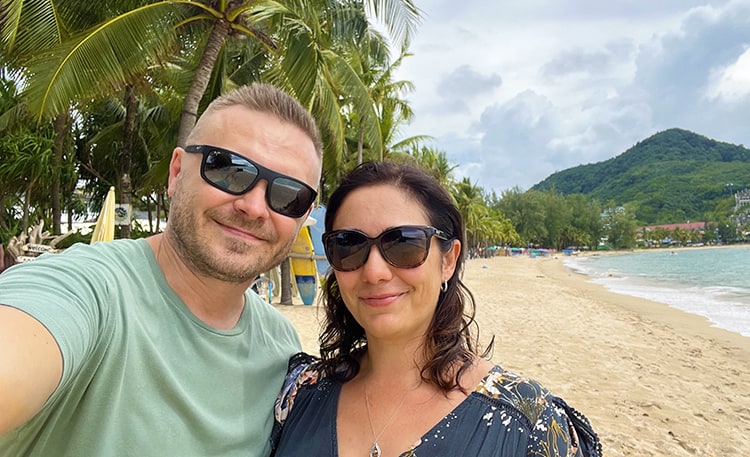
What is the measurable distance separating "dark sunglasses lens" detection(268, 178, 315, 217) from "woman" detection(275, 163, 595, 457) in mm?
115

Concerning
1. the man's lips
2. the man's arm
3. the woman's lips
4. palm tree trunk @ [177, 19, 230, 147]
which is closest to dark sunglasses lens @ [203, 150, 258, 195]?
the man's lips

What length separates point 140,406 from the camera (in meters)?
1.22

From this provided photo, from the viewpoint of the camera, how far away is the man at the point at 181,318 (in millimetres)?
1017

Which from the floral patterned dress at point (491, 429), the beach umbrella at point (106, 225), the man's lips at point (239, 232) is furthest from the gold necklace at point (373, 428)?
the beach umbrella at point (106, 225)

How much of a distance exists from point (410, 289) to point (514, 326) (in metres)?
9.96

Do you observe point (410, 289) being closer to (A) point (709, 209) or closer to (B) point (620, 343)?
(B) point (620, 343)

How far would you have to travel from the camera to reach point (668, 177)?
134m

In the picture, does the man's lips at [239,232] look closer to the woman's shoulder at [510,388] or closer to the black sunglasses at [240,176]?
the black sunglasses at [240,176]

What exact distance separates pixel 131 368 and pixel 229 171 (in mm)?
674

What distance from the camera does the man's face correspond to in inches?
58.9

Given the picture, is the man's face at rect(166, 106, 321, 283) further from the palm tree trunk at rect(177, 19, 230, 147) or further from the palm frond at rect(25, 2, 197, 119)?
the palm tree trunk at rect(177, 19, 230, 147)

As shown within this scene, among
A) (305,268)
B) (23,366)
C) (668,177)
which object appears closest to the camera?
(23,366)

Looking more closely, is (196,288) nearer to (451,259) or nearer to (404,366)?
(404,366)

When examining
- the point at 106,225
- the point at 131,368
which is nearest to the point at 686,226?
the point at 106,225
